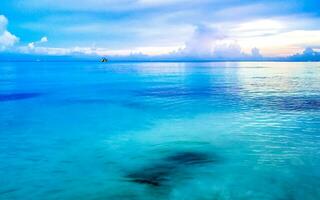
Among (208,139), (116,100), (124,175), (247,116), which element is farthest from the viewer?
(116,100)

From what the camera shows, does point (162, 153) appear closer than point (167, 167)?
No

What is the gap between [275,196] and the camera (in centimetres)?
931

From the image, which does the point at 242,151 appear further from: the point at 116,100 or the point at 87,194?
the point at 116,100

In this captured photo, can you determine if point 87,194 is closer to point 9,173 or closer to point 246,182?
point 9,173

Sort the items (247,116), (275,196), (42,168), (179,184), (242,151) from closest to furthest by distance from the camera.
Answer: (275,196) < (179,184) < (42,168) < (242,151) < (247,116)

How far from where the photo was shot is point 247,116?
20703 mm

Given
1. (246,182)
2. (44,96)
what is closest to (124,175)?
(246,182)

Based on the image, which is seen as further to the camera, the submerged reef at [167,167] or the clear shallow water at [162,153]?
the submerged reef at [167,167]

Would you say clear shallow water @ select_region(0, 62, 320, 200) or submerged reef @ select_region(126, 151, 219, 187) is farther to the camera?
submerged reef @ select_region(126, 151, 219, 187)

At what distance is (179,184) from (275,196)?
9.76 feet

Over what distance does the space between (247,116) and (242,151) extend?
7690 millimetres

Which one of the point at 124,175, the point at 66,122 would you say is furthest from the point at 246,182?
the point at 66,122

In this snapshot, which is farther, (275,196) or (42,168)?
(42,168)

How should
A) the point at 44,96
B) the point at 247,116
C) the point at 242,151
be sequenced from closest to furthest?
the point at 242,151 < the point at 247,116 < the point at 44,96
